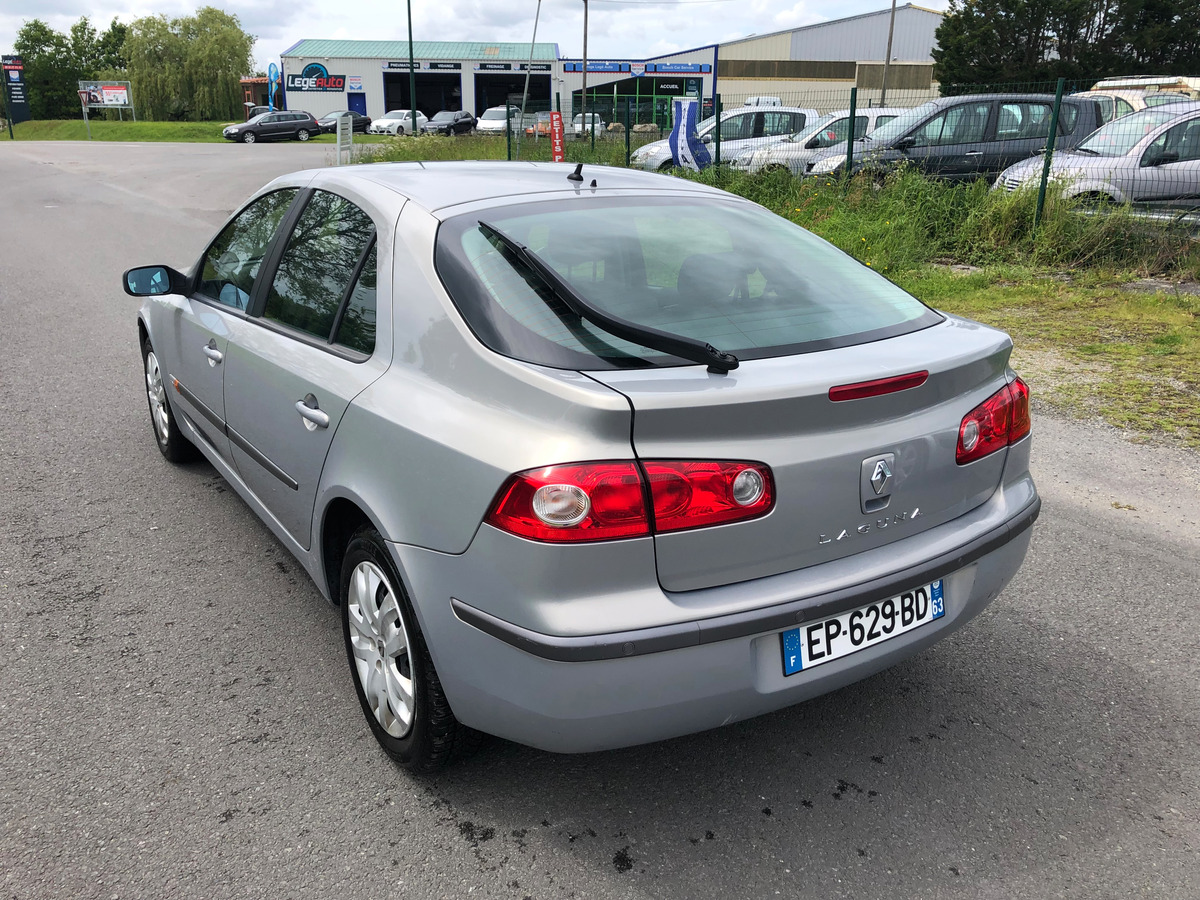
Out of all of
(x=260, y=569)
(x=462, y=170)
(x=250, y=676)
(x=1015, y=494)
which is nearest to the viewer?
(x=1015, y=494)

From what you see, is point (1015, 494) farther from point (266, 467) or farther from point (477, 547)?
point (266, 467)

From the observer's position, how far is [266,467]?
10.6 feet

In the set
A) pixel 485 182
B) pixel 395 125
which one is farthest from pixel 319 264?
pixel 395 125

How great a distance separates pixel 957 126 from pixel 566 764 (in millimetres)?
12234

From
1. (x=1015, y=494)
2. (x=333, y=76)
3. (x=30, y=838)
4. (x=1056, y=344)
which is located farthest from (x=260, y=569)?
(x=333, y=76)

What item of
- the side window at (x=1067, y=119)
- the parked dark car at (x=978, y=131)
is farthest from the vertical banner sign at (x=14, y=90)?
the side window at (x=1067, y=119)

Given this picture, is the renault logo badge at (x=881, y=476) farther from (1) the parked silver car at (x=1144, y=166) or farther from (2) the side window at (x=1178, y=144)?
(2) the side window at (x=1178, y=144)

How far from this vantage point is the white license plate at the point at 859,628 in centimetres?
218

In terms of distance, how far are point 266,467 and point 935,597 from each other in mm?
2171

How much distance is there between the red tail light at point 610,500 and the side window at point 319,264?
1192mm

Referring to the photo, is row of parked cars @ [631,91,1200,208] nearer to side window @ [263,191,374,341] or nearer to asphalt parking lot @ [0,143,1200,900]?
asphalt parking lot @ [0,143,1200,900]

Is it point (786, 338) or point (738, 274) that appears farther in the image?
point (738, 274)

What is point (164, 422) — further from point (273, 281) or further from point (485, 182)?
point (485, 182)

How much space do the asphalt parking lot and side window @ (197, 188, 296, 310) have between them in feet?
3.46
